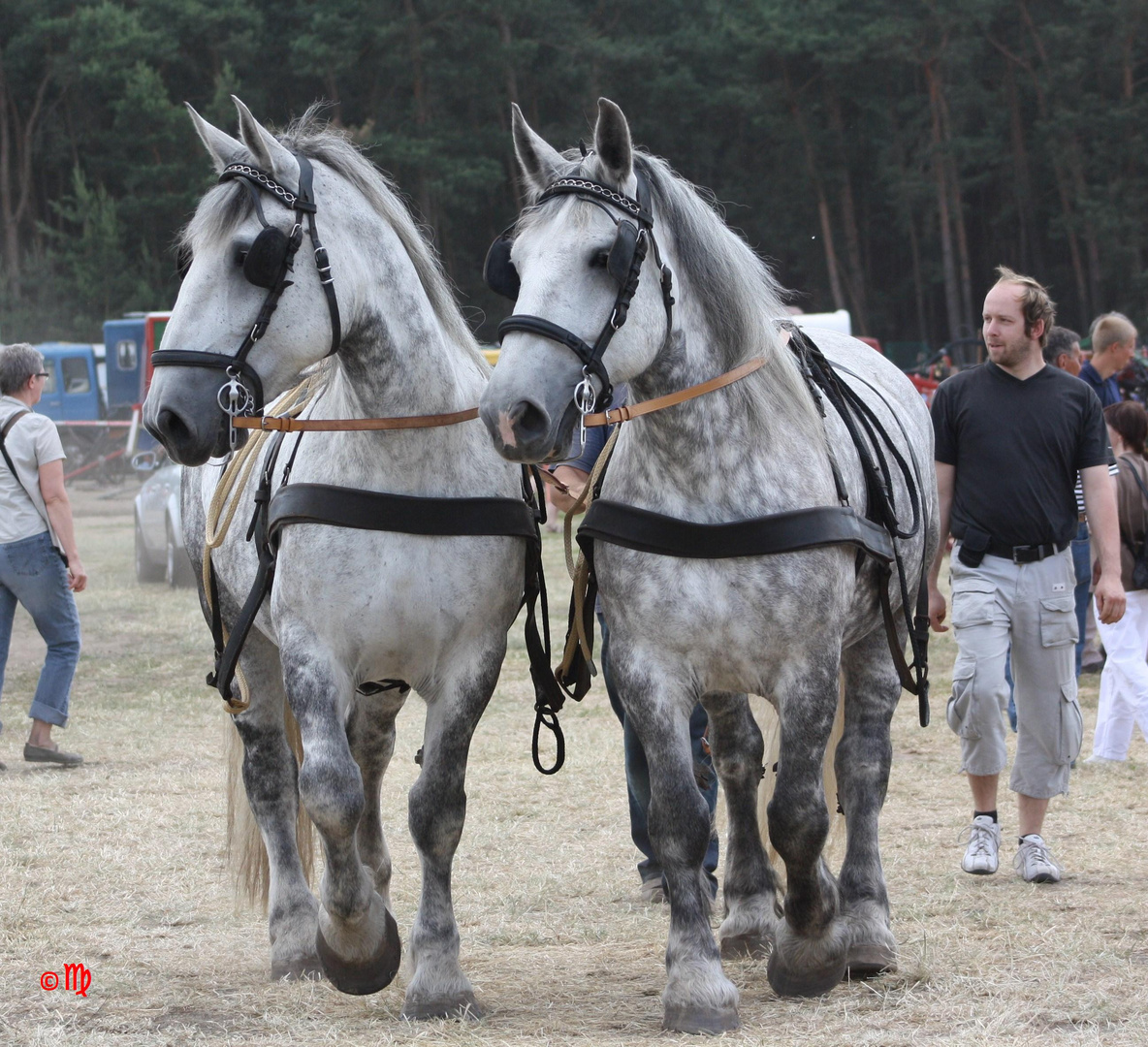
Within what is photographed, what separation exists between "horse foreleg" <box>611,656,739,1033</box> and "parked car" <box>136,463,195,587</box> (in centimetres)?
1167

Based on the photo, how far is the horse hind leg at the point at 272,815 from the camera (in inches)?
174

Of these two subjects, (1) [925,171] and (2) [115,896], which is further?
(1) [925,171]

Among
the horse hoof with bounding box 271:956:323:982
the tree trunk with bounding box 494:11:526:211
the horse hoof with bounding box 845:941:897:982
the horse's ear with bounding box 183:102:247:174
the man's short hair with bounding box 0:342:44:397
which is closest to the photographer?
the horse's ear with bounding box 183:102:247:174

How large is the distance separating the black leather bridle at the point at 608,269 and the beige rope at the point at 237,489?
857mm

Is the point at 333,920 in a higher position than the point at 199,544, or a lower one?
lower

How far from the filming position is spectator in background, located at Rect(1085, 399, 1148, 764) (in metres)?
6.73

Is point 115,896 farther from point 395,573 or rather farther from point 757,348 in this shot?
point 757,348

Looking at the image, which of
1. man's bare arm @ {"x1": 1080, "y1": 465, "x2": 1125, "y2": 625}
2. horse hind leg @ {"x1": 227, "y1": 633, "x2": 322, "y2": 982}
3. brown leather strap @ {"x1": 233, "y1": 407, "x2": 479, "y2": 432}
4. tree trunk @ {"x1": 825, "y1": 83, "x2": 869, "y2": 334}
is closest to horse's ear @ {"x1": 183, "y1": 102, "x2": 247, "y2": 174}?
brown leather strap @ {"x1": 233, "y1": 407, "x2": 479, "y2": 432}

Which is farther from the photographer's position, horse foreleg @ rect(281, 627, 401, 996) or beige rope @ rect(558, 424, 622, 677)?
beige rope @ rect(558, 424, 622, 677)

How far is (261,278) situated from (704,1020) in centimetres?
208

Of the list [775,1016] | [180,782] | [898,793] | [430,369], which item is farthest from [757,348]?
[180,782]

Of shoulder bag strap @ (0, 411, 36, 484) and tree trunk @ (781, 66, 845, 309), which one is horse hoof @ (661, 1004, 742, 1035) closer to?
shoulder bag strap @ (0, 411, 36, 484)

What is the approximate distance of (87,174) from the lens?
1633 inches

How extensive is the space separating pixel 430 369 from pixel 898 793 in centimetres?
374
